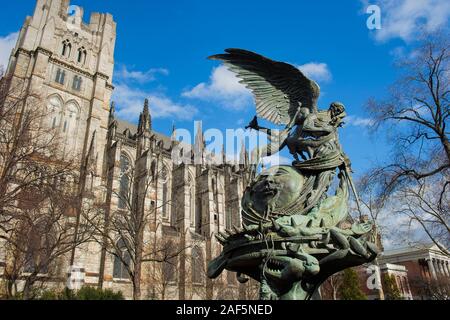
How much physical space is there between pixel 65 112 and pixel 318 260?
33508mm

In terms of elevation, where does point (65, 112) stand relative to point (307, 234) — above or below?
above

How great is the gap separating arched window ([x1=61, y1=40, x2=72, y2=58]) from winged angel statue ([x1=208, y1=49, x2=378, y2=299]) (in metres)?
35.0

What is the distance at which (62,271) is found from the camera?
83.1 feet

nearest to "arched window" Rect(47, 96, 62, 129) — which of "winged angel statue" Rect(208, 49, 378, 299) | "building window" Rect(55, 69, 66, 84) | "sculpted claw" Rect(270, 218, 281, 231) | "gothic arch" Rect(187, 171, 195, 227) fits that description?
"building window" Rect(55, 69, 66, 84)

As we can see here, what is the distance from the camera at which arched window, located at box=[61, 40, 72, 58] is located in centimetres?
3580

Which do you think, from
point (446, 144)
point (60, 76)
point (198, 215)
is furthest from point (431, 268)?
point (60, 76)

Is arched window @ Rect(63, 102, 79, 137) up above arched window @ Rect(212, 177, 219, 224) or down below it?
above

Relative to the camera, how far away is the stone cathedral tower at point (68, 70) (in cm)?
3167

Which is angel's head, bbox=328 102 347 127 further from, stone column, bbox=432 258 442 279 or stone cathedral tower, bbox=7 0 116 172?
stone column, bbox=432 258 442 279

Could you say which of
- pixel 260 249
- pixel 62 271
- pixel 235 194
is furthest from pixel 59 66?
pixel 260 249

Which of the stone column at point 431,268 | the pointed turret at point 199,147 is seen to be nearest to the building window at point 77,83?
the pointed turret at point 199,147

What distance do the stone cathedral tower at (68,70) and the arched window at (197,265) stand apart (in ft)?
42.2

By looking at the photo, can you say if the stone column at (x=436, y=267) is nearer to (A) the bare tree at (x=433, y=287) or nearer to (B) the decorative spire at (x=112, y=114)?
(A) the bare tree at (x=433, y=287)
